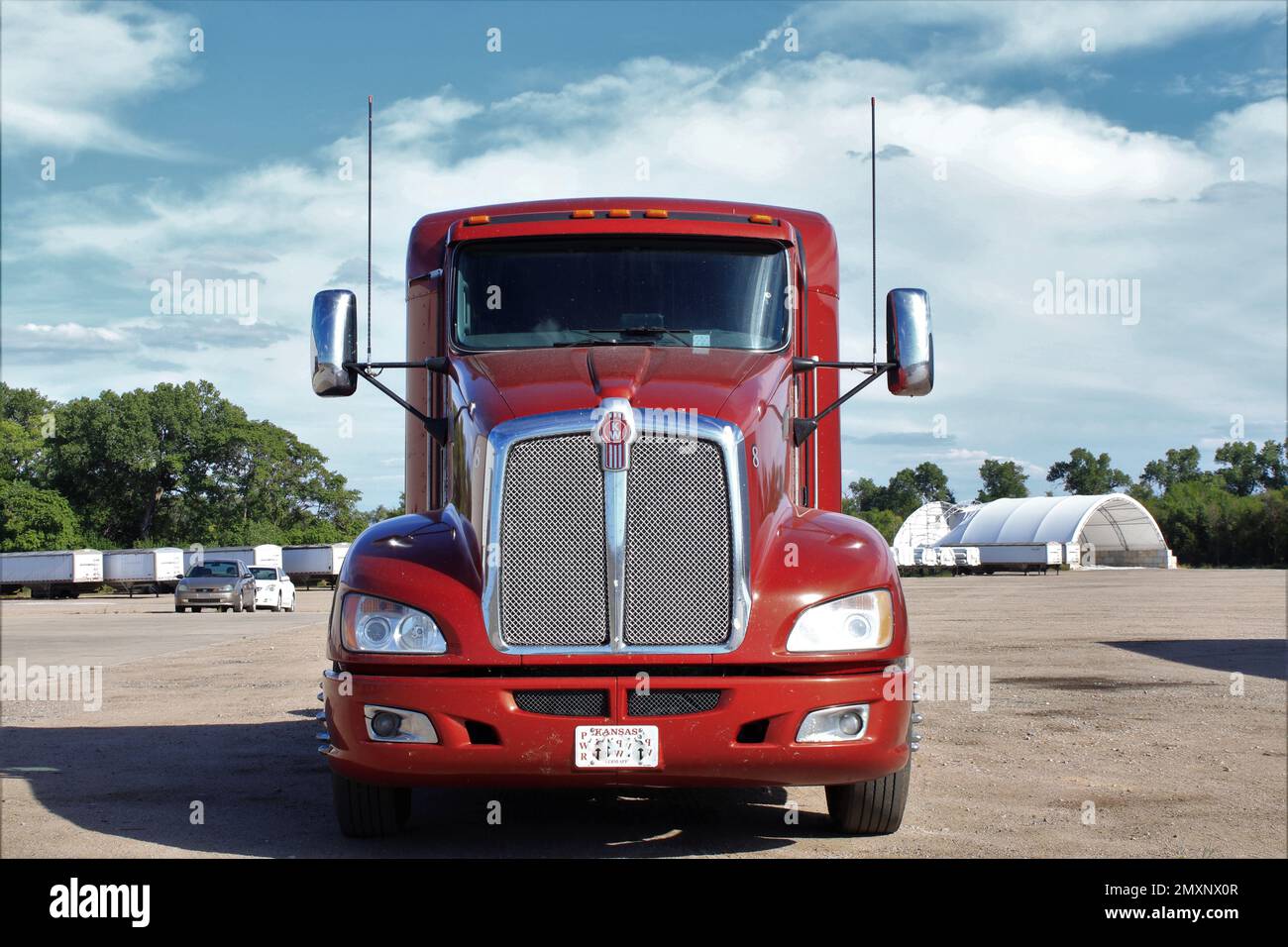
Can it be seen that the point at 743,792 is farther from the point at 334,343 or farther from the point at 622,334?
the point at 334,343

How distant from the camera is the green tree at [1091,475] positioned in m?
173

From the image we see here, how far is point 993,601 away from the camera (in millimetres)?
38281

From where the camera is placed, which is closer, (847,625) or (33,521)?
(847,625)

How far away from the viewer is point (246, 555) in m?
65.1

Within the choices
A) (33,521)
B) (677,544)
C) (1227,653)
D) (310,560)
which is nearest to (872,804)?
(677,544)

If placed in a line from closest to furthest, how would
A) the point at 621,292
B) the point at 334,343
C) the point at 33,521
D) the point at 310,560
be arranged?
the point at 334,343
the point at 621,292
the point at 310,560
the point at 33,521

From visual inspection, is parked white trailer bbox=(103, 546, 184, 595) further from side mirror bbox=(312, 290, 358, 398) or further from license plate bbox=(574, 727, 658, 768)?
license plate bbox=(574, 727, 658, 768)

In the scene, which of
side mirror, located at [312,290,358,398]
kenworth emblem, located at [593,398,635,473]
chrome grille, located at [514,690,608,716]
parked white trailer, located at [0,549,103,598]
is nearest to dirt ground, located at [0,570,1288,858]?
chrome grille, located at [514,690,608,716]

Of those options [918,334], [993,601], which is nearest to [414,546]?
[918,334]

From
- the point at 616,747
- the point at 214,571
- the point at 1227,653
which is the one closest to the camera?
the point at 616,747

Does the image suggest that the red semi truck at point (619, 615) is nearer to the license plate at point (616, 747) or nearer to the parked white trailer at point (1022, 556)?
the license plate at point (616, 747)

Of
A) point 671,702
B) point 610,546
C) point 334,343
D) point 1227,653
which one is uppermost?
point 334,343

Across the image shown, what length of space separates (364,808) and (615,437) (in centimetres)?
216
